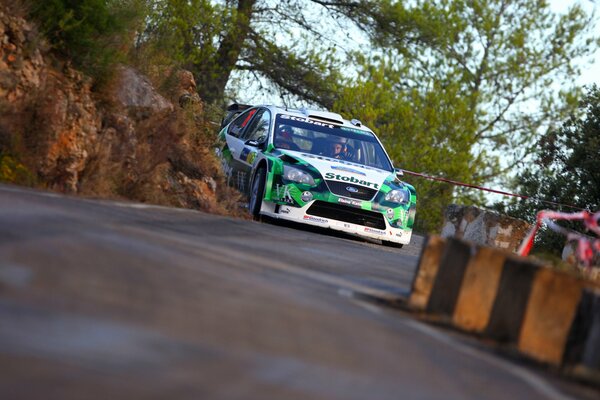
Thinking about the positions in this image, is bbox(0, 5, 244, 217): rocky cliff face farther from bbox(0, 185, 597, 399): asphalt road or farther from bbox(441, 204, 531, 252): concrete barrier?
bbox(441, 204, 531, 252): concrete barrier

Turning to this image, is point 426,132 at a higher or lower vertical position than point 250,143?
higher

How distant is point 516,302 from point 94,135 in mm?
7906

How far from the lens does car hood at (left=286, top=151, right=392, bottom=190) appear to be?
1808 centimetres

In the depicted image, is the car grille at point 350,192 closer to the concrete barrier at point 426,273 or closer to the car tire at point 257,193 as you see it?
the car tire at point 257,193

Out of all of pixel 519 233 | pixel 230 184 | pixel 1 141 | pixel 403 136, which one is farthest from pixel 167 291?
pixel 403 136

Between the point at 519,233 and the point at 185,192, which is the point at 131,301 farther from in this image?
the point at 519,233

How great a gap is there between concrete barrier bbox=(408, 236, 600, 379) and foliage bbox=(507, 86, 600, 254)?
18.9 meters

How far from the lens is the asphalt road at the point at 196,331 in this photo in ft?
19.4

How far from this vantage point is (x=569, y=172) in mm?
30922

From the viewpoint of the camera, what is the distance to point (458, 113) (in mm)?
51875

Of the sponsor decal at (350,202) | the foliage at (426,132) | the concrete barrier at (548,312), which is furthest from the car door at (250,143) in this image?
the foliage at (426,132)

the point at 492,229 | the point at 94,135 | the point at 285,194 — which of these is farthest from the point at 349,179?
the point at 492,229

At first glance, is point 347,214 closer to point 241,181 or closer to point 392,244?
point 392,244

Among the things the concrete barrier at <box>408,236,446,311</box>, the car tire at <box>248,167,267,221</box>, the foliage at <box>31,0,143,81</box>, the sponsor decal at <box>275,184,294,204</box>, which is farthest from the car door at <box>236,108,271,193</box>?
the concrete barrier at <box>408,236,446,311</box>
